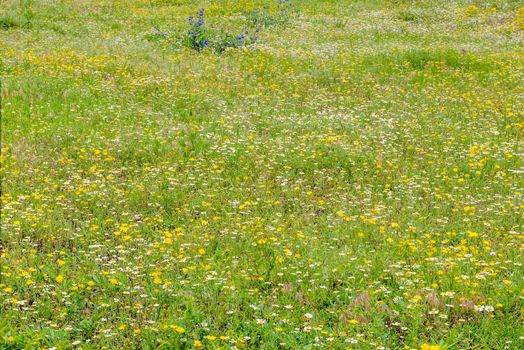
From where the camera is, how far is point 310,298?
19.3 feet

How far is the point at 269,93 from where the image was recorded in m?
13.7

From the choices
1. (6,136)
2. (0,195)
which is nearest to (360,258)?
(0,195)

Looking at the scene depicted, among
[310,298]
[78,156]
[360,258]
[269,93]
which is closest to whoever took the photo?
[310,298]

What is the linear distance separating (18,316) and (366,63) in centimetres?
1354

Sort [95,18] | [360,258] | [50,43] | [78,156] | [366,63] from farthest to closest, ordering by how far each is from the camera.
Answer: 1. [95,18]
2. [50,43]
3. [366,63]
4. [78,156]
5. [360,258]

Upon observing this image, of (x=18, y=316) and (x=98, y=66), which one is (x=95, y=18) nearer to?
(x=98, y=66)

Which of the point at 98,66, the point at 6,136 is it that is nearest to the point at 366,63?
the point at 98,66

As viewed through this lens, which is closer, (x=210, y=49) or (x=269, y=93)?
(x=269, y=93)

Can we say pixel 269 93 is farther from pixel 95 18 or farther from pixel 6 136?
pixel 95 18

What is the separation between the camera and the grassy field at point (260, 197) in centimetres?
551

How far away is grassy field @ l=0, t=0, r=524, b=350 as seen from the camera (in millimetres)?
5512

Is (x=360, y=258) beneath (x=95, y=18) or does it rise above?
beneath

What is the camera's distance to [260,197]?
8469 millimetres

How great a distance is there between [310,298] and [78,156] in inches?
220
